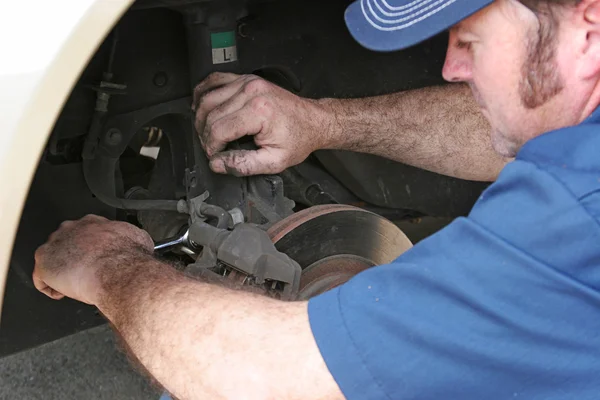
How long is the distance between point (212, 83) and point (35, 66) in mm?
487

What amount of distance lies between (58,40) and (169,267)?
1.34ft

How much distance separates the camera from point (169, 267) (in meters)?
1.08

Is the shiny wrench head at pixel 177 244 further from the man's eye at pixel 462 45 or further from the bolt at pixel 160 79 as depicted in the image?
the man's eye at pixel 462 45

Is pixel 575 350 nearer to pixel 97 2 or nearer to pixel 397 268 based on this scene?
pixel 397 268

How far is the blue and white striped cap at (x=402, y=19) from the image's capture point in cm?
88

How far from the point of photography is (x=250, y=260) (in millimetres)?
1130

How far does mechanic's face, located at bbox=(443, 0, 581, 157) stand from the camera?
0.85m

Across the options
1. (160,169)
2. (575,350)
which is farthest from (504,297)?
(160,169)

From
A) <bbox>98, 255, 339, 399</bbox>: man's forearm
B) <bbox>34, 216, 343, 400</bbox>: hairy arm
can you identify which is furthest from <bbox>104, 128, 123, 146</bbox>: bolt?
<bbox>98, 255, 339, 399</bbox>: man's forearm

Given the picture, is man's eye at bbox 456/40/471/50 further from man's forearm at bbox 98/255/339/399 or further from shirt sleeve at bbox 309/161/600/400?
man's forearm at bbox 98/255/339/399

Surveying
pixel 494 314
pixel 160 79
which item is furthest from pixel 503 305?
pixel 160 79

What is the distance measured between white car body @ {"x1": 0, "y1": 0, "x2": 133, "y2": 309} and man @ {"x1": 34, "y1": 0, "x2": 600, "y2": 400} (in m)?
0.28

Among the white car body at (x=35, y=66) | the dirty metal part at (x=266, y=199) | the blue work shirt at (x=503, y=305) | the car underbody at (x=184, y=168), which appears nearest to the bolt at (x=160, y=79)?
the car underbody at (x=184, y=168)

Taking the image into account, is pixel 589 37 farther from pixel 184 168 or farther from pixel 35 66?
pixel 184 168
